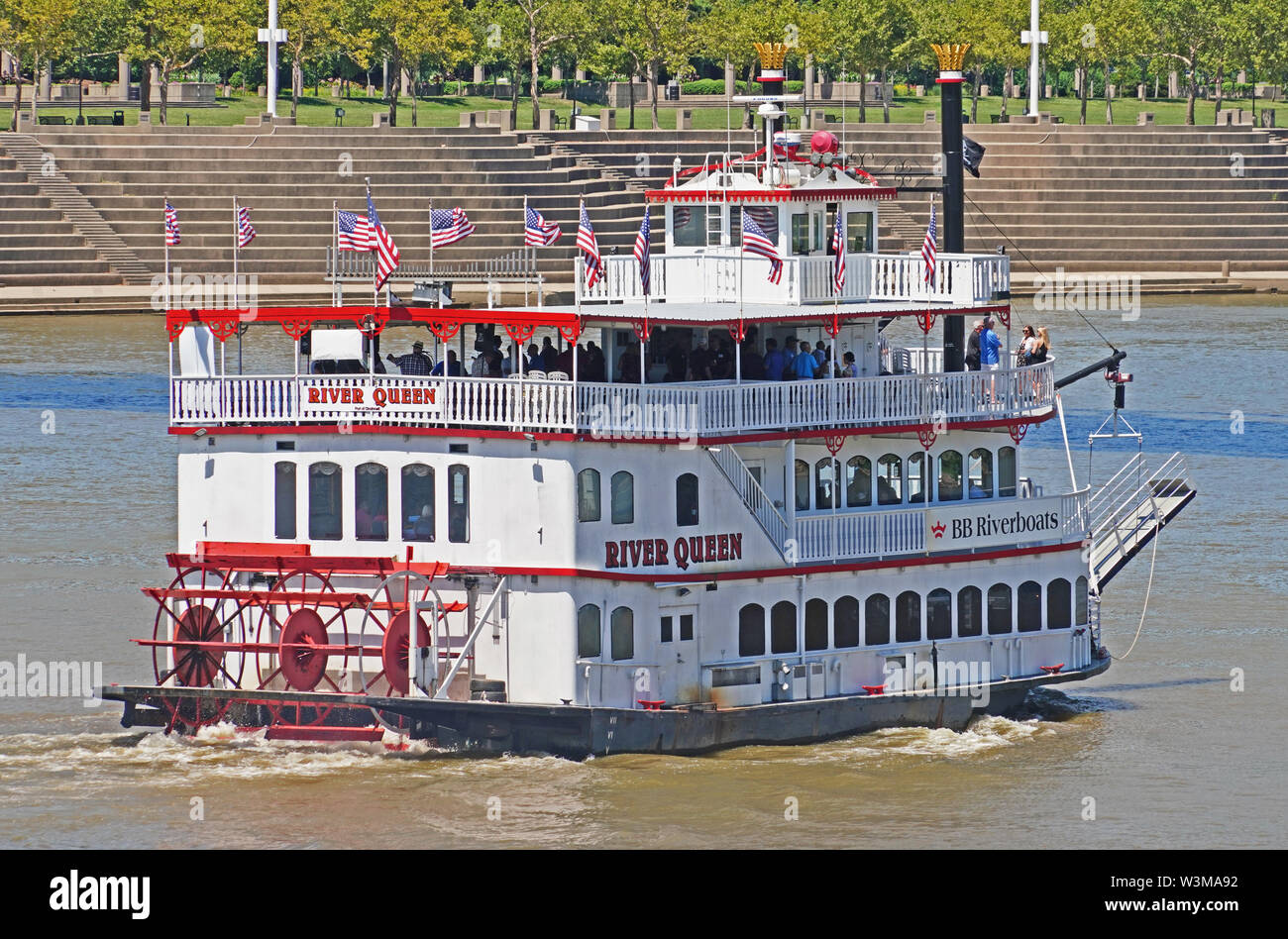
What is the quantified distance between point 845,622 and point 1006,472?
11.4ft

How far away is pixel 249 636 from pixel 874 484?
28.1ft

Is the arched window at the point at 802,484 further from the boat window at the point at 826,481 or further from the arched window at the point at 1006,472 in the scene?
the arched window at the point at 1006,472

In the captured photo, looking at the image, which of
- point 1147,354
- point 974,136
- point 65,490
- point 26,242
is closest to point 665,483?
point 65,490

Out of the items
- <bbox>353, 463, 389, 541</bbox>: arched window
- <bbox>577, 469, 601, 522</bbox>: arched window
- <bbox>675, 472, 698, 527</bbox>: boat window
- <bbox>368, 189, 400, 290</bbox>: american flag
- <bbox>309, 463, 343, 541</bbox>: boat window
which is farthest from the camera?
<bbox>368, 189, 400, 290</bbox>: american flag

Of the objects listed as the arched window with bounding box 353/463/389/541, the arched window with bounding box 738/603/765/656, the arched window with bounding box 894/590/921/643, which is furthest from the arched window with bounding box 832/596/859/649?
the arched window with bounding box 353/463/389/541

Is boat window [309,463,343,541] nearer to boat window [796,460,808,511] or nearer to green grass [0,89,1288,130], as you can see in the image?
boat window [796,460,808,511]

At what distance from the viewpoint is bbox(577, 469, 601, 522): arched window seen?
30391 mm

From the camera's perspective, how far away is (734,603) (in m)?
31.3

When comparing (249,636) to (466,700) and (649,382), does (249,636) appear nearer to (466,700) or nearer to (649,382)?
(466,700)

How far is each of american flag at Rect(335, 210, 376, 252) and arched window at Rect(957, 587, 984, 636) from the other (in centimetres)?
920

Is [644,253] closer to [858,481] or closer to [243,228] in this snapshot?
→ [858,481]

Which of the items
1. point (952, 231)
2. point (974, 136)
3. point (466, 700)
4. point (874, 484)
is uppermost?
point (974, 136)

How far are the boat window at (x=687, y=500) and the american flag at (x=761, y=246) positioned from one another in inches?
143

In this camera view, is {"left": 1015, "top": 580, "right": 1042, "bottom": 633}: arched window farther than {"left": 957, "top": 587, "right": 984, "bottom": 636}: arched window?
Yes
